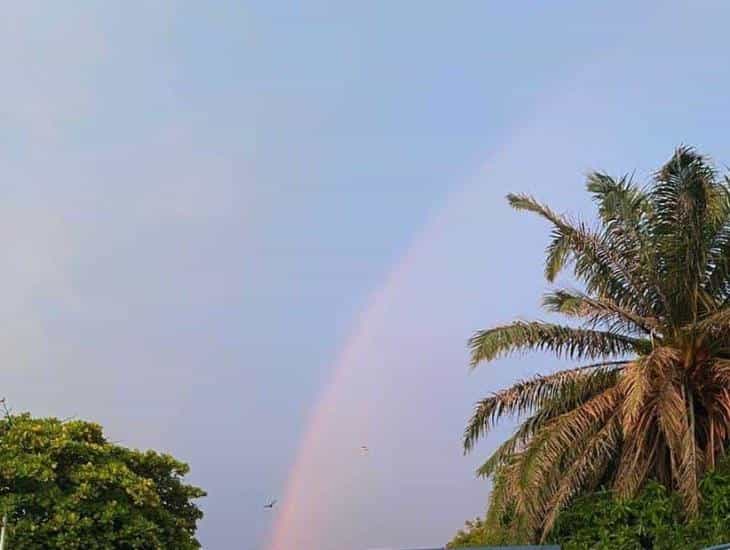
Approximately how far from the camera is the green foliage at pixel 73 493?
16031 millimetres

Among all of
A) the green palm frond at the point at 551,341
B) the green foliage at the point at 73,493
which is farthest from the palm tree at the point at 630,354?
the green foliage at the point at 73,493

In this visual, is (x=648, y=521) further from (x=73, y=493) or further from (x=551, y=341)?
(x=73, y=493)

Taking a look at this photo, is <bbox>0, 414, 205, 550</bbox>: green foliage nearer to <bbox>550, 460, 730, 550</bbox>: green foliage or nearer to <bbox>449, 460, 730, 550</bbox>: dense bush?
<bbox>449, 460, 730, 550</bbox>: dense bush

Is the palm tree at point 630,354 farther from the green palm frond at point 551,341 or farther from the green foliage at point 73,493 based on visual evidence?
the green foliage at point 73,493

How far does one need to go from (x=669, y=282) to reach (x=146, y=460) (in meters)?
11.8

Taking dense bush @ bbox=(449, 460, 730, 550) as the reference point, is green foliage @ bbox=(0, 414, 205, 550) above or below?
above

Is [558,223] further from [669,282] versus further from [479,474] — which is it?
[479,474]

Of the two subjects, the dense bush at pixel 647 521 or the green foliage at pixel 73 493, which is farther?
the green foliage at pixel 73 493

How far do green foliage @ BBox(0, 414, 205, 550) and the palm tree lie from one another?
22.3ft

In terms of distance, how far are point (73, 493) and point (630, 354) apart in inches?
430

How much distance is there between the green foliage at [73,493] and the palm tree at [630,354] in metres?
6.80

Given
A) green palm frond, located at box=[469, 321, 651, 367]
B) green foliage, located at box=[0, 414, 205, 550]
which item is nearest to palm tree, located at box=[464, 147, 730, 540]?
green palm frond, located at box=[469, 321, 651, 367]

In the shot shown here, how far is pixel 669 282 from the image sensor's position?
14.8 metres

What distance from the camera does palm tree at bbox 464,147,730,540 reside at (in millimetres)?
14055
